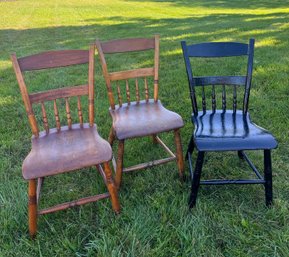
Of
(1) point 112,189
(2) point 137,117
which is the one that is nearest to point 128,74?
(2) point 137,117

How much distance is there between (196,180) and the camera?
2.12 m

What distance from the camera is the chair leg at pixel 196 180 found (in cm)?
205

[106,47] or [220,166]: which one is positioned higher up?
[106,47]

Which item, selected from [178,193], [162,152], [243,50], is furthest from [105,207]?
[243,50]

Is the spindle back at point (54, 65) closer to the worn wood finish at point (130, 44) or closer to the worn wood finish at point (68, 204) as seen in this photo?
the worn wood finish at point (130, 44)

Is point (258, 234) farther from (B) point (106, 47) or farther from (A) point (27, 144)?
(A) point (27, 144)

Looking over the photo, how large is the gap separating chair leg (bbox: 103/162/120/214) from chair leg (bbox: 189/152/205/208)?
1.66 ft

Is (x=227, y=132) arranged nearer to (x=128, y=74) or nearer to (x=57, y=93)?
(x=128, y=74)

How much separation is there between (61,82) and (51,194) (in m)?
2.78

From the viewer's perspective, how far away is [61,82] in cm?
488

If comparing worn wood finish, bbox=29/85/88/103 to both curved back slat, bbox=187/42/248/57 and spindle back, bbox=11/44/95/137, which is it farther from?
curved back slat, bbox=187/42/248/57

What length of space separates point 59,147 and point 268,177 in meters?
1.41

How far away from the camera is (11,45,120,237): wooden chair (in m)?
1.90

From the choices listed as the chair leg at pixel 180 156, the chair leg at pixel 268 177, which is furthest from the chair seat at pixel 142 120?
the chair leg at pixel 268 177
